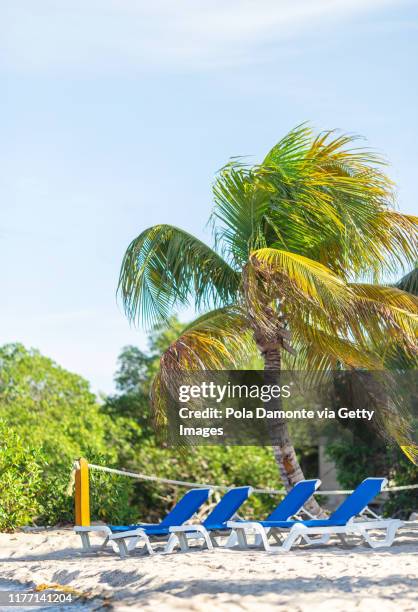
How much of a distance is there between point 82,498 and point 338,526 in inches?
150

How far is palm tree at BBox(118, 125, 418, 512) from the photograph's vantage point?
13.0 meters

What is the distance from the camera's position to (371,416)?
51.4ft

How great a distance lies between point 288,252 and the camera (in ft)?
42.4

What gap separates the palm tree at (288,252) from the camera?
13031 millimetres

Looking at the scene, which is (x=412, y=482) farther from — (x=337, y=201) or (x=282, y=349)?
(x=337, y=201)

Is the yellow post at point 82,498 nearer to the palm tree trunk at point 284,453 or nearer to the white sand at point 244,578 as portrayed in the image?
the white sand at point 244,578

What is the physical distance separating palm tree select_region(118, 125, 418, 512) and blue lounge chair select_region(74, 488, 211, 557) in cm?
175

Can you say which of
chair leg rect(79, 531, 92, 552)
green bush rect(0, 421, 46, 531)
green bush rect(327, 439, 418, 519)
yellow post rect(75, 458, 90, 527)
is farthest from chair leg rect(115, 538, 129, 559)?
green bush rect(327, 439, 418, 519)

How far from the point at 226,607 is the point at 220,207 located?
8089 millimetres

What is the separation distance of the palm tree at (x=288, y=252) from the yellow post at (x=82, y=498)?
130 cm

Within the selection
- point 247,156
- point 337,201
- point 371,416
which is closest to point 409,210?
point 337,201

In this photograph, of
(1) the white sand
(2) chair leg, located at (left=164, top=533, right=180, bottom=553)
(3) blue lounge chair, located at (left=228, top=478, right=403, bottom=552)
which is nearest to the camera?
(1) the white sand

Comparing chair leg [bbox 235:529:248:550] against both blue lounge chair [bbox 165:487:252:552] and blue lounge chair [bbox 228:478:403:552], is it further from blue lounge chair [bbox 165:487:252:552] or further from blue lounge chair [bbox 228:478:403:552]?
blue lounge chair [bbox 165:487:252:552]

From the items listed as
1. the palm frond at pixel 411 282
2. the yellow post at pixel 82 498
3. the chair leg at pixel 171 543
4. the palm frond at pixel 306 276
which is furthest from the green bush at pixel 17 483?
the palm frond at pixel 411 282
